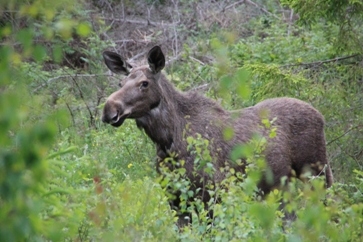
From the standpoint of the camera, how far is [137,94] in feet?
33.7

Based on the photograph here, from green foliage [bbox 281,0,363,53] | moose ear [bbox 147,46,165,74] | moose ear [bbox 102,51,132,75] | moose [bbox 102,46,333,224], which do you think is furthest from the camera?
green foliage [bbox 281,0,363,53]

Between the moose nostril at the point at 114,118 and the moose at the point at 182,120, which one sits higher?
the moose nostril at the point at 114,118

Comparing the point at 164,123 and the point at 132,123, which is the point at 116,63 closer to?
the point at 164,123

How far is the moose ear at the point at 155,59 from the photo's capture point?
10523 millimetres

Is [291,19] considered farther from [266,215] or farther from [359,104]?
A: [266,215]

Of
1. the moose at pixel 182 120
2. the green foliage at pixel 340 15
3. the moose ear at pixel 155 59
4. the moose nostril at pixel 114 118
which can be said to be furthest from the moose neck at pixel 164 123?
the green foliage at pixel 340 15

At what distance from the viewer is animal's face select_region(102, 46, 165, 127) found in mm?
9922

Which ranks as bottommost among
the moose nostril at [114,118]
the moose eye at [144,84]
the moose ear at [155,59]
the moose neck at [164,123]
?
the moose neck at [164,123]

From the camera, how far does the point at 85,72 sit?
17016mm

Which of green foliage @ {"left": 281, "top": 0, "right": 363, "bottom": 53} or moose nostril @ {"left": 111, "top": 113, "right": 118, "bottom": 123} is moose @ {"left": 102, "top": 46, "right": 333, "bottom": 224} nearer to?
moose nostril @ {"left": 111, "top": 113, "right": 118, "bottom": 123}

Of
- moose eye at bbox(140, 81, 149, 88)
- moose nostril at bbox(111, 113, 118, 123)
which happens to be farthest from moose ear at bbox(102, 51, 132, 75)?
moose nostril at bbox(111, 113, 118, 123)

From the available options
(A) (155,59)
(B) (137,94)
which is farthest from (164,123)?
(A) (155,59)

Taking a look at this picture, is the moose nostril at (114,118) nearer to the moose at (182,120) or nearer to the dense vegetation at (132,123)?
the moose at (182,120)

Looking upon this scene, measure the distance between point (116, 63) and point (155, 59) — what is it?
685mm
